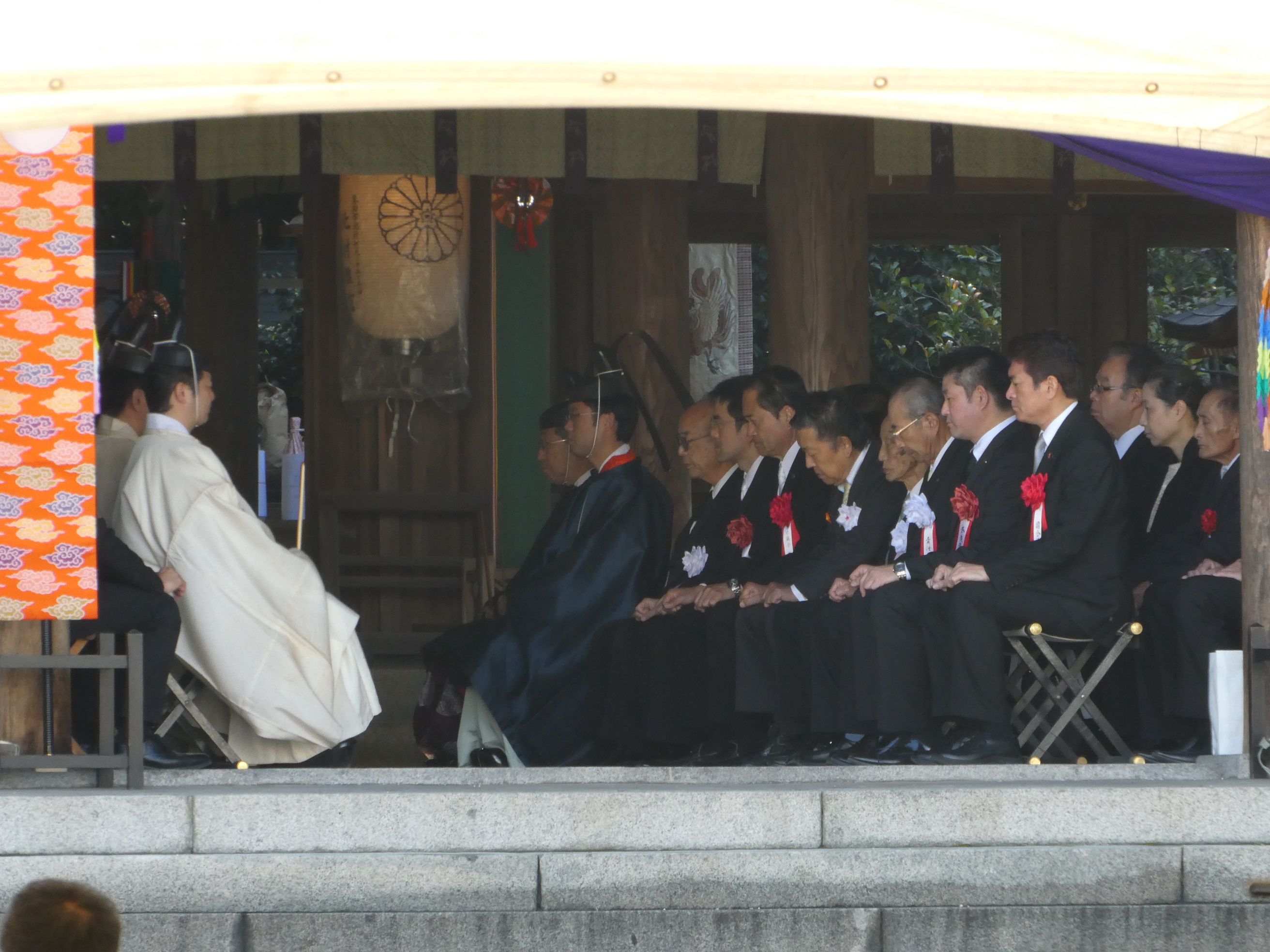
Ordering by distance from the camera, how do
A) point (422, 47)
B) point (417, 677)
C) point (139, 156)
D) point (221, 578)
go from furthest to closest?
point (417, 677), point (139, 156), point (221, 578), point (422, 47)

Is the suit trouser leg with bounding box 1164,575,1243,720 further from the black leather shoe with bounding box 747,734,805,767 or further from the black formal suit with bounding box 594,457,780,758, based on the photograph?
the black formal suit with bounding box 594,457,780,758

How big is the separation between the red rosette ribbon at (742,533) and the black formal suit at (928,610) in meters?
1.01

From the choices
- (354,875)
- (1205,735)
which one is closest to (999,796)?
(1205,735)

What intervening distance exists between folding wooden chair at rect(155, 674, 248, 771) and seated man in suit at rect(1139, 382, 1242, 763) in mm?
2989

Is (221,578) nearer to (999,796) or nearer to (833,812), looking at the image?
(833,812)

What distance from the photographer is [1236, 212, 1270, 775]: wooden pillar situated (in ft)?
18.9

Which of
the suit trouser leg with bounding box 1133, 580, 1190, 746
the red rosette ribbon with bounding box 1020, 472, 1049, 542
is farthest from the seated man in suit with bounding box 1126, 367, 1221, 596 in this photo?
the red rosette ribbon with bounding box 1020, 472, 1049, 542

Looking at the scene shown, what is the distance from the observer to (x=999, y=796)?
5500mm

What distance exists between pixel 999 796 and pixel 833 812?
0.49 meters

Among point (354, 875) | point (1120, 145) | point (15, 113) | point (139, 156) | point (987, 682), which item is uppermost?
point (139, 156)

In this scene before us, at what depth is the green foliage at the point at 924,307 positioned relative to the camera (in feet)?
52.4

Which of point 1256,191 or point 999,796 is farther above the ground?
point 1256,191

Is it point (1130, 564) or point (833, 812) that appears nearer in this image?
point (833, 812)

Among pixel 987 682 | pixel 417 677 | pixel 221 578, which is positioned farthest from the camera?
pixel 417 677
